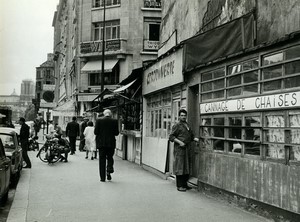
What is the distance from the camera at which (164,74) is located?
1237 cm

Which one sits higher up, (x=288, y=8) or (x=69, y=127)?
(x=288, y=8)

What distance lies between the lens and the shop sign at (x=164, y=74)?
11016mm

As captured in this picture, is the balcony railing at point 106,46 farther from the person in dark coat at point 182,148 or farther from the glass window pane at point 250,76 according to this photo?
the glass window pane at point 250,76

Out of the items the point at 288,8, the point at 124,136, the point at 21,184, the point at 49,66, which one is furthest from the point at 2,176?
the point at 49,66

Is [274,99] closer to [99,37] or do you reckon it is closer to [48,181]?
[48,181]

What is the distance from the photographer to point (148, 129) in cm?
1506

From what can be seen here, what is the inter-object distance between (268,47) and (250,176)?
2079mm

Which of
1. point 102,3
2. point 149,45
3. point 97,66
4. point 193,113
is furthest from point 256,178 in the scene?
point 102,3

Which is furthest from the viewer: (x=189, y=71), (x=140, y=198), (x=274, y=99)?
(x=189, y=71)

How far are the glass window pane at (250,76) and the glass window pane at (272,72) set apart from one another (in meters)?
0.26

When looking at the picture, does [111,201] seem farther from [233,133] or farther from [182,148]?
[233,133]

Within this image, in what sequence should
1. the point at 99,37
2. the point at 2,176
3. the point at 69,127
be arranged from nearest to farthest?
the point at 2,176, the point at 69,127, the point at 99,37

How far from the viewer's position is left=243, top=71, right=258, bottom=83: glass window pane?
7.41m

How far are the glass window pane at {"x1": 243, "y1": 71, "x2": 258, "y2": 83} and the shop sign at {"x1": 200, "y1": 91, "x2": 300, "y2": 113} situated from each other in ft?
1.06
